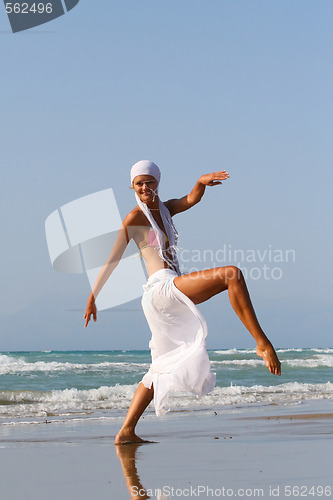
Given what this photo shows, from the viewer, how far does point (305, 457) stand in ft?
13.7

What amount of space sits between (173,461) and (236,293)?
1072 mm

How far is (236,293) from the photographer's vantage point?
4.17 m

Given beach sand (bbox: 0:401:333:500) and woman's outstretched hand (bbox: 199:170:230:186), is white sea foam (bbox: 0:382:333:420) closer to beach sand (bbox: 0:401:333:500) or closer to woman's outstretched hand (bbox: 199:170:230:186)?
beach sand (bbox: 0:401:333:500)

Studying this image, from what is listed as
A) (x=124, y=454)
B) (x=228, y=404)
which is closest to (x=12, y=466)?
(x=124, y=454)

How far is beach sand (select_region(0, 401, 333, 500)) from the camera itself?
3.31m

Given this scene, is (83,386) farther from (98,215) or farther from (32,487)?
(32,487)

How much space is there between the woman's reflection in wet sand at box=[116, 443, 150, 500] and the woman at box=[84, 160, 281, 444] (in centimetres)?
26

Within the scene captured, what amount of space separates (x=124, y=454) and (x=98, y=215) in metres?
2.52

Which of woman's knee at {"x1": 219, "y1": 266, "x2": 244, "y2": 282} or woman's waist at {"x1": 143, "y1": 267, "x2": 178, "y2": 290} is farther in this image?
woman's waist at {"x1": 143, "y1": 267, "x2": 178, "y2": 290}

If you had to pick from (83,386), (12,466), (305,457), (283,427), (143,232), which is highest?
(143,232)

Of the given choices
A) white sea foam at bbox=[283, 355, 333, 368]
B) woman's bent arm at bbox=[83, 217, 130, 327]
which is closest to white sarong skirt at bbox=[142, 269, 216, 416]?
woman's bent arm at bbox=[83, 217, 130, 327]

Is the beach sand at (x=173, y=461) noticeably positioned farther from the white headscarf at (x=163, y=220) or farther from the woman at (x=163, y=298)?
the white headscarf at (x=163, y=220)

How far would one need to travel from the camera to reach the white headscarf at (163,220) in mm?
4816

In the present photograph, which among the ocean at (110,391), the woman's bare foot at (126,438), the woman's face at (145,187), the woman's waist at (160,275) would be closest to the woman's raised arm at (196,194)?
the woman's face at (145,187)
